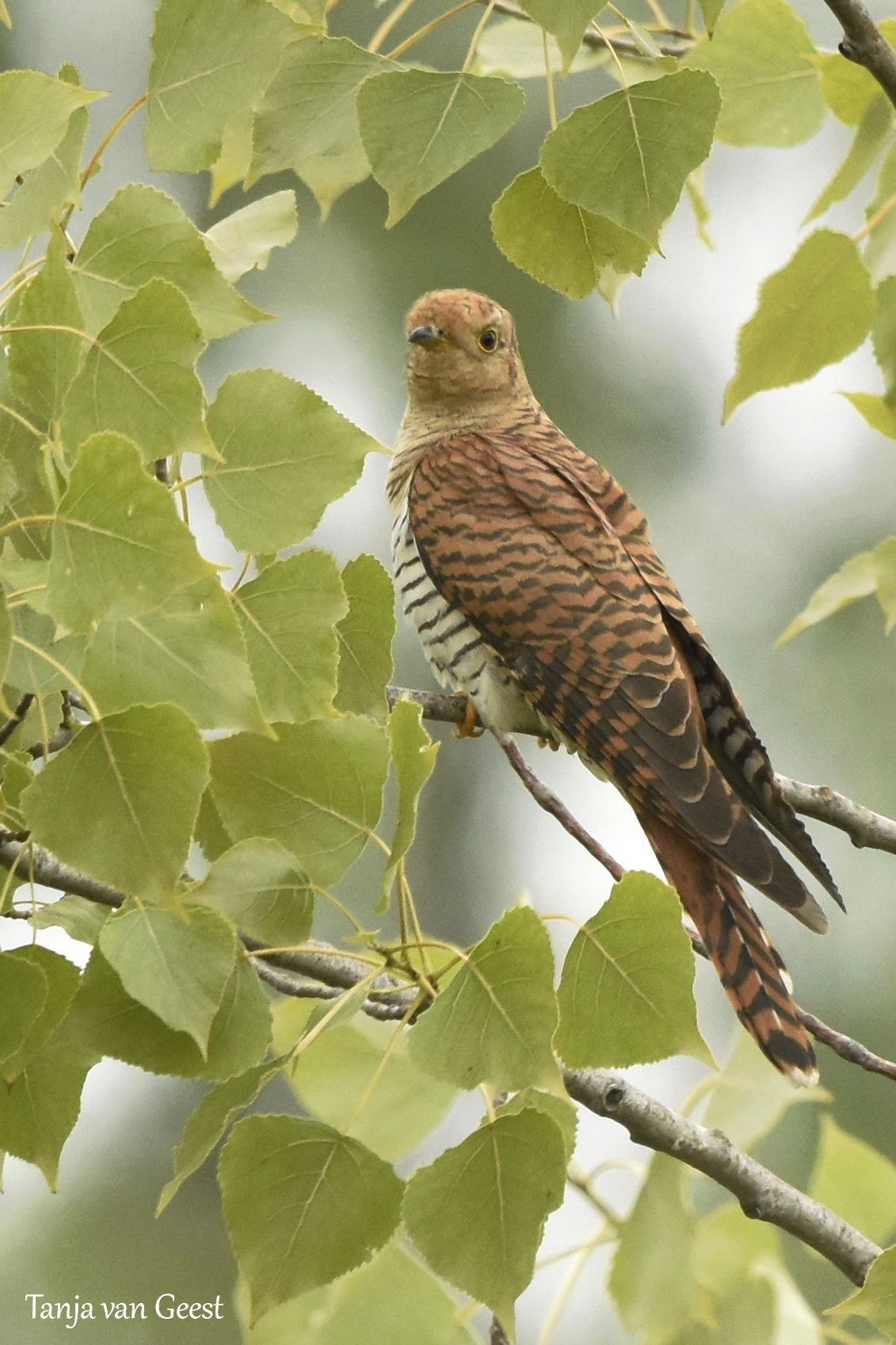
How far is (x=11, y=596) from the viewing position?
1.08 m

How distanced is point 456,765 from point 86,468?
6.10 metres

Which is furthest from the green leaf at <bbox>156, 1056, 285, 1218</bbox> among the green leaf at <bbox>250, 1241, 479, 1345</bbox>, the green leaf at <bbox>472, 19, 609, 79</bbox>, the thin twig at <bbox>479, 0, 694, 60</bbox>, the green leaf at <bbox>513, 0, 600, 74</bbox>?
the green leaf at <bbox>472, 19, 609, 79</bbox>

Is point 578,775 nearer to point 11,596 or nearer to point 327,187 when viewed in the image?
point 327,187

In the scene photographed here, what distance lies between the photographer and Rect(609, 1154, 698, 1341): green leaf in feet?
5.72

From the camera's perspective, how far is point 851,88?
178cm

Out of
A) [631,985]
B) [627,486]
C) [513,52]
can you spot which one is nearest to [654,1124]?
[631,985]

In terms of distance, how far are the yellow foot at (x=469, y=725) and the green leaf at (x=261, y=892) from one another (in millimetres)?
1397

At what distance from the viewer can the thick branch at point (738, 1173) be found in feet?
5.18

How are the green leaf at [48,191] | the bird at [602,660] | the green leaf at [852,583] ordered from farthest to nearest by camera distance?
the bird at [602,660] < the green leaf at [852,583] < the green leaf at [48,191]

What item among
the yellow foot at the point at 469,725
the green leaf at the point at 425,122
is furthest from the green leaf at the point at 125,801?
the yellow foot at the point at 469,725

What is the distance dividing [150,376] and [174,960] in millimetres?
372

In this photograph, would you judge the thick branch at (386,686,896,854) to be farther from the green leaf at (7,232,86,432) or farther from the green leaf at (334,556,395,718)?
the green leaf at (7,232,86,432)

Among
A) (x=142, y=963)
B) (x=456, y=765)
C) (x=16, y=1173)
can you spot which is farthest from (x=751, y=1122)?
(x=456, y=765)

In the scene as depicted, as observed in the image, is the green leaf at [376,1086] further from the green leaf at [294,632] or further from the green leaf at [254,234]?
the green leaf at [254,234]
